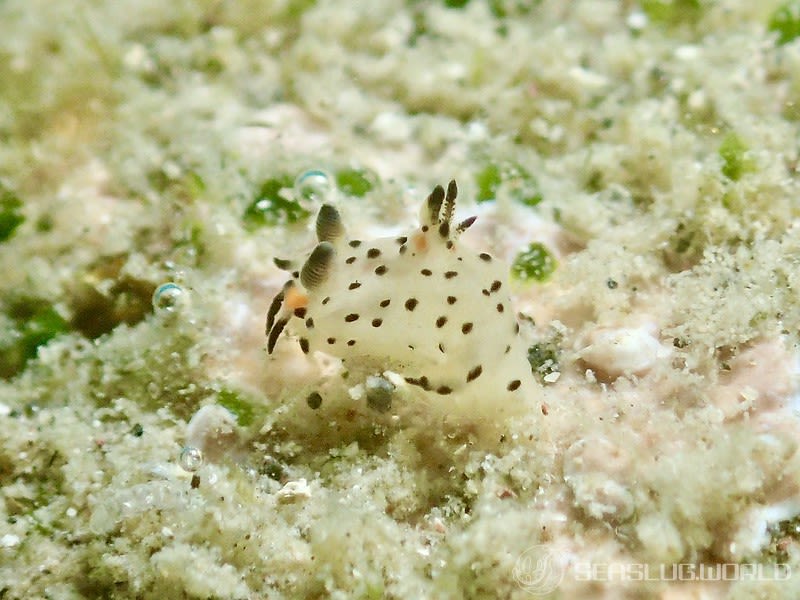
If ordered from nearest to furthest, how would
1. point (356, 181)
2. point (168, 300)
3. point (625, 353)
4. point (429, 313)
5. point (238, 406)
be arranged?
point (429, 313), point (625, 353), point (238, 406), point (168, 300), point (356, 181)

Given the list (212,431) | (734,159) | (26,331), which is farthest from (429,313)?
(26,331)

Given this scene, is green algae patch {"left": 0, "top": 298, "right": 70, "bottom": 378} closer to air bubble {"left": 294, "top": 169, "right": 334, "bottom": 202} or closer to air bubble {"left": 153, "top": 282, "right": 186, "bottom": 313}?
air bubble {"left": 153, "top": 282, "right": 186, "bottom": 313}

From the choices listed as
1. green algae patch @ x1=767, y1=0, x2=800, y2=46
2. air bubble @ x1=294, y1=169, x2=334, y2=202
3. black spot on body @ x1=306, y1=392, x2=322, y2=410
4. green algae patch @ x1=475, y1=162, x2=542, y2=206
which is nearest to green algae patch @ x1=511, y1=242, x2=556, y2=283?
green algae patch @ x1=475, y1=162, x2=542, y2=206

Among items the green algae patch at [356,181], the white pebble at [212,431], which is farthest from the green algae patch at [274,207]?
the white pebble at [212,431]

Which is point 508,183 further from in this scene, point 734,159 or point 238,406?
point 238,406

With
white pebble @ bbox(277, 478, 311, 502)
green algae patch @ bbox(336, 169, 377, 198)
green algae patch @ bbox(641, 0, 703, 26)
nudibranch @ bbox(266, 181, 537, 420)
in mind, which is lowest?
white pebble @ bbox(277, 478, 311, 502)

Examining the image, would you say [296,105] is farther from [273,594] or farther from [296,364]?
[273,594]

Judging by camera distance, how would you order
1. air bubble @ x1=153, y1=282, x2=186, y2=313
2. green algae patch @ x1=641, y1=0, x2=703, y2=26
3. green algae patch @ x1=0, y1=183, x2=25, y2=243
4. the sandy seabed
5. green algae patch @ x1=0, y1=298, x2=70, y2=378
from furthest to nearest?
green algae patch @ x1=641, y1=0, x2=703, y2=26, green algae patch @ x1=0, y1=183, x2=25, y2=243, green algae patch @ x1=0, y1=298, x2=70, y2=378, air bubble @ x1=153, y1=282, x2=186, y2=313, the sandy seabed
